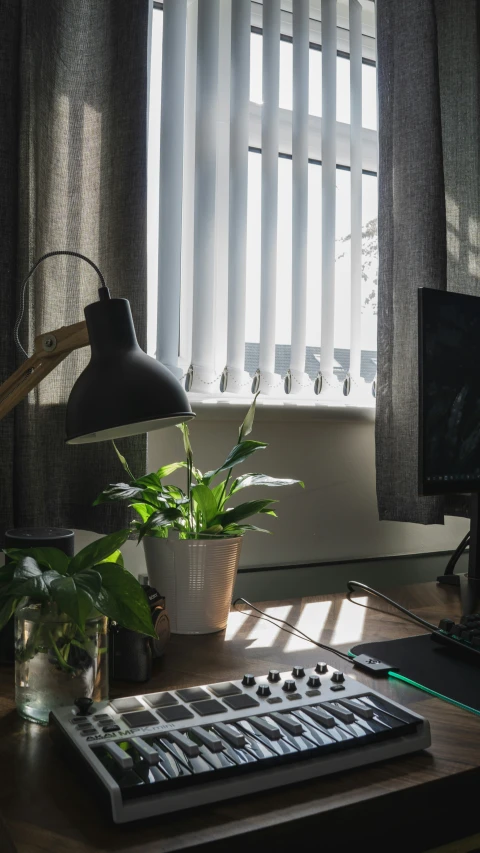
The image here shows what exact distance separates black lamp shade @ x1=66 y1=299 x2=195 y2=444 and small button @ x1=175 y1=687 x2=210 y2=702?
0.27 metres

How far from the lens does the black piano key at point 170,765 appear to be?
0.54 m

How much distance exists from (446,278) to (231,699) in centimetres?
123

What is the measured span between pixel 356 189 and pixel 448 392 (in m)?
0.66

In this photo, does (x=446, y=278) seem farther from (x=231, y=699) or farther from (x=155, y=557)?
(x=231, y=699)

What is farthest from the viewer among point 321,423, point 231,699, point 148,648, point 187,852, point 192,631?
point 321,423

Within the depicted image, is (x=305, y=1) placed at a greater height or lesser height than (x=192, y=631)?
greater

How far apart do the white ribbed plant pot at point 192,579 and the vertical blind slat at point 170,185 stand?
0.50m

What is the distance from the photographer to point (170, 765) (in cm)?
55

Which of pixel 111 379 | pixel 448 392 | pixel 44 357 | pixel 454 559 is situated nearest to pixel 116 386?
pixel 111 379

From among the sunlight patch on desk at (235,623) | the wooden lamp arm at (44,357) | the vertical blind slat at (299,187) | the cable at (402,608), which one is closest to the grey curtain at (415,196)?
the vertical blind slat at (299,187)

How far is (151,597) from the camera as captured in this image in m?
0.89

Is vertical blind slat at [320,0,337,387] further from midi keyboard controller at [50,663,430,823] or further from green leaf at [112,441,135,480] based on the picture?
midi keyboard controller at [50,663,430,823]

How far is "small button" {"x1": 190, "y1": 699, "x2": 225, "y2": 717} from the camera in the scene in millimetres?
646

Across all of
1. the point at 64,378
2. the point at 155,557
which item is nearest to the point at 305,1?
the point at 64,378
